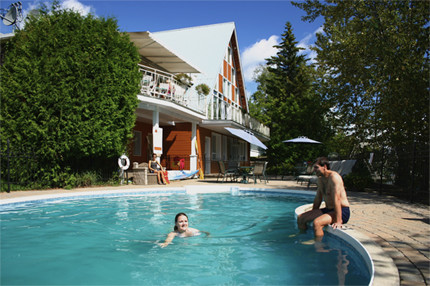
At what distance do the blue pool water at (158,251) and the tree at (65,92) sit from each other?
321 cm

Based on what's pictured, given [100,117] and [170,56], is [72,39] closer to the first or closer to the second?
[100,117]

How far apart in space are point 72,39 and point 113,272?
30.7 ft

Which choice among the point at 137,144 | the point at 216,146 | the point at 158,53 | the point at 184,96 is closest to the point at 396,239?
the point at 184,96

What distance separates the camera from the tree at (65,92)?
10.2 metres

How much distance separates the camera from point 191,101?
17.6m

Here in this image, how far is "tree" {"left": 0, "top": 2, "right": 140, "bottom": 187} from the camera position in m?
10.2

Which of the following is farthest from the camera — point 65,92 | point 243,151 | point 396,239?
point 243,151

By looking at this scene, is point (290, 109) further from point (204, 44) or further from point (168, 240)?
point (168, 240)

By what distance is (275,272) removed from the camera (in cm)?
373

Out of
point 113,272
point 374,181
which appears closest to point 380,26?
point 374,181

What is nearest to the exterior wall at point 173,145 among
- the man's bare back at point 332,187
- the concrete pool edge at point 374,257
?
the man's bare back at point 332,187

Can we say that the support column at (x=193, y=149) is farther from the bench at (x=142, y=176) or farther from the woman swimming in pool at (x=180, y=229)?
the woman swimming in pool at (x=180, y=229)

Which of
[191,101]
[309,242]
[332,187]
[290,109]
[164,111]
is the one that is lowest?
[309,242]

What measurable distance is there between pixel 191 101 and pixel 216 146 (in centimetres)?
676
